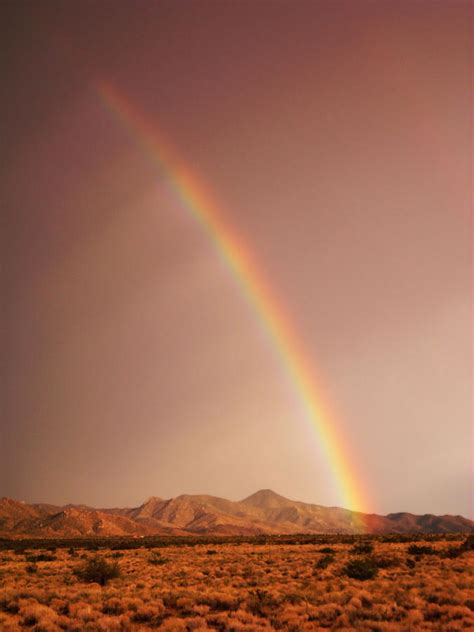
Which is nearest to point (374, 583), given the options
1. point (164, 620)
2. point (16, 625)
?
point (164, 620)

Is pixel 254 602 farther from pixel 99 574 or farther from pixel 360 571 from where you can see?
pixel 99 574

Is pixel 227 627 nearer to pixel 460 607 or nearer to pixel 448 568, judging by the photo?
pixel 460 607

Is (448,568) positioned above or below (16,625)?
above

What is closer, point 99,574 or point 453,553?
point 99,574

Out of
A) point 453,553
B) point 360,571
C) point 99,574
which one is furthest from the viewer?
point 453,553

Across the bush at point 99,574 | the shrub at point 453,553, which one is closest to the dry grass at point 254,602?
the bush at point 99,574

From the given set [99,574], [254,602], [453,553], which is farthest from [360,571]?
[453,553]

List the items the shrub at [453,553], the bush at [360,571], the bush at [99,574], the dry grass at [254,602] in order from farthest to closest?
1. the shrub at [453,553]
2. the bush at [99,574]
3. the bush at [360,571]
4. the dry grass at [254,602]

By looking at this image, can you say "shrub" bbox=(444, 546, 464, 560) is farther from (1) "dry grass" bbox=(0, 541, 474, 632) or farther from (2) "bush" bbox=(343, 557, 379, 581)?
(2) "bush" bbox=(343, 557, 379, 581)

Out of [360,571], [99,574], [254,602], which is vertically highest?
[360,571]

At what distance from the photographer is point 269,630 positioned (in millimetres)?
13922

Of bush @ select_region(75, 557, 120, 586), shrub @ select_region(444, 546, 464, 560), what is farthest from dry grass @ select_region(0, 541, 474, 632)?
shrub @ select_region(444, 546, 464, 560)

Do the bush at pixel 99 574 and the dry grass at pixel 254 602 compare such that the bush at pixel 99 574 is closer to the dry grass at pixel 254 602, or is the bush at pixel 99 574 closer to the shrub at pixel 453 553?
the dry grass at pixel 254 602

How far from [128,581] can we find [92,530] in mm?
169897
